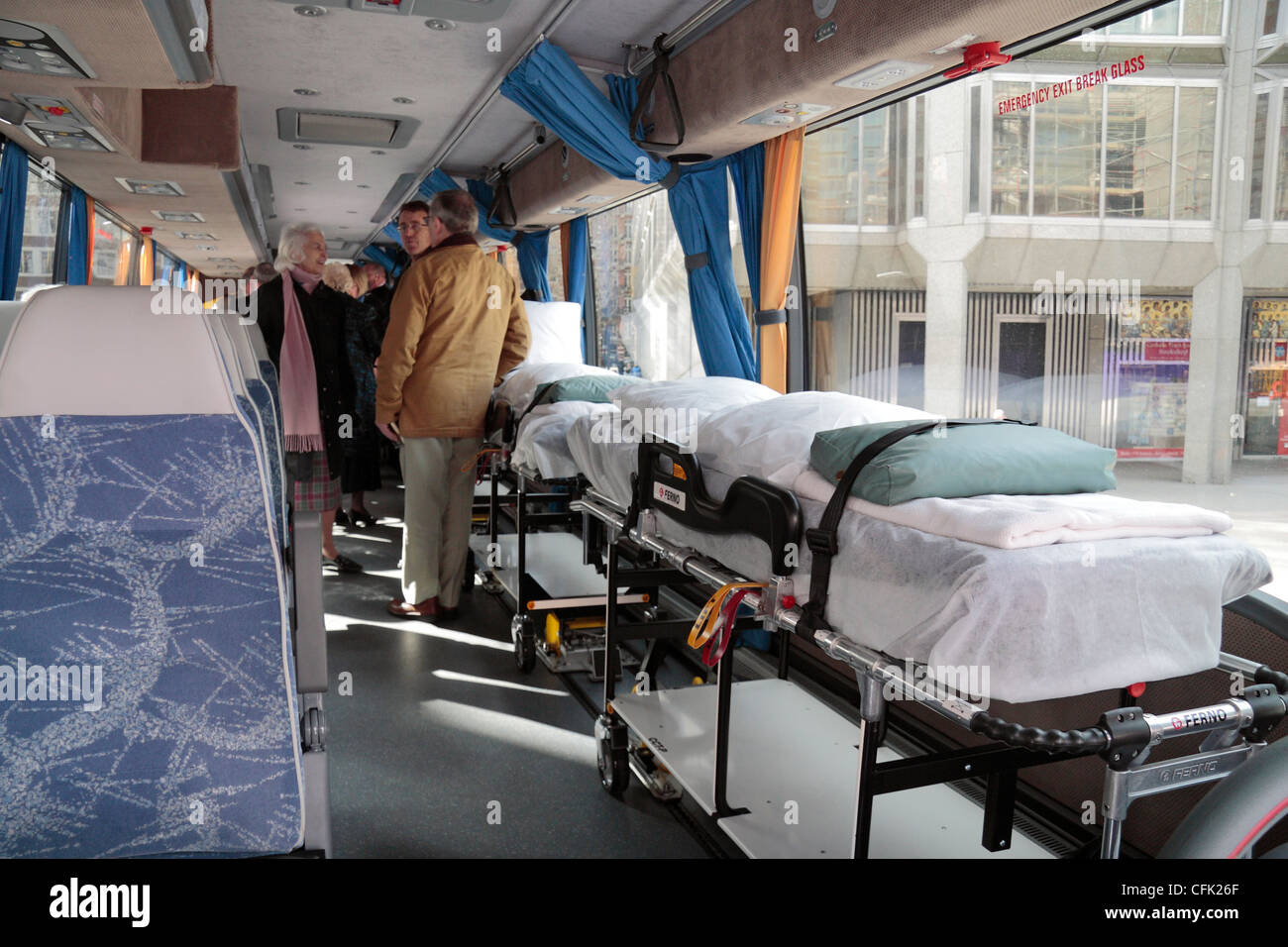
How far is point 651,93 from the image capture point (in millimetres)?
4926

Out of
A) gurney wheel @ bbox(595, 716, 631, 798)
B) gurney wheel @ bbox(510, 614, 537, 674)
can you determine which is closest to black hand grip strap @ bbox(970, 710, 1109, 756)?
gurney wheel @ bbox(595, 716, 631, 798)

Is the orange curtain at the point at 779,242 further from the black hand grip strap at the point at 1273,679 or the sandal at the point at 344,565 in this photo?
the sandal at the point at 344,565

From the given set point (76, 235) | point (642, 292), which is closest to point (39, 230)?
point (76, 235)

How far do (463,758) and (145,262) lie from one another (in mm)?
8452

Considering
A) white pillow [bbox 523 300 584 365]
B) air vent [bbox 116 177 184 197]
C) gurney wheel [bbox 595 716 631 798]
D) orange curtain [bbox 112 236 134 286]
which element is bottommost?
gurney wheel [bbox 595 716 631 798]

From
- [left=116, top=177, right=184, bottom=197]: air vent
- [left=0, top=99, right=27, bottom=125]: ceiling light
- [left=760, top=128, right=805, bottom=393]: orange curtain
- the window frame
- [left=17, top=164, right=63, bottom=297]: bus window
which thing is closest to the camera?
the window frame

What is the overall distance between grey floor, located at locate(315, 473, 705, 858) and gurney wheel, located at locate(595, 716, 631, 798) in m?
0.04

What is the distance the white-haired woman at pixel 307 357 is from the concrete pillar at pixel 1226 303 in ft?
12.6

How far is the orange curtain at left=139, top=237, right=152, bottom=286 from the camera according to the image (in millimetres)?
9414

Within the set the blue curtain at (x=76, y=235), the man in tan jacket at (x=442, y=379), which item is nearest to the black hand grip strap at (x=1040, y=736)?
the man in tan jacket at (x=442, y=379)

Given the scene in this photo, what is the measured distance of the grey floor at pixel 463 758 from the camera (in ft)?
9.20

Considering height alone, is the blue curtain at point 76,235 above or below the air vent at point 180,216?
below

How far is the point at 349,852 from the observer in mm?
2691

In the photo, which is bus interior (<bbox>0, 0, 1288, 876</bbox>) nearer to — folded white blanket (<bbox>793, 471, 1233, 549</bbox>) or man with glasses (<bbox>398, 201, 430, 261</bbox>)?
folded white blanket (<bbox>793, 471, 1233, 549</bbox>)
